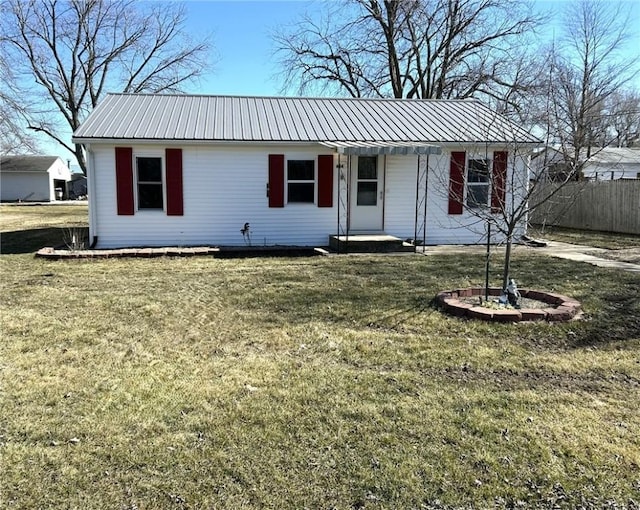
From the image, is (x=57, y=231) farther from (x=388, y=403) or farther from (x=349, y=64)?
(x=349, y=64)

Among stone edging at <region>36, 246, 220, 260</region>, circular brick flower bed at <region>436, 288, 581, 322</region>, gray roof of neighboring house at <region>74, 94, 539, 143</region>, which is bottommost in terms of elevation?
circular brick flower bed at <region>436, 288, 581, 322</region>

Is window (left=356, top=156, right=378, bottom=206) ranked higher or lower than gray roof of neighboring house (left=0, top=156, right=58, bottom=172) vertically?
lower

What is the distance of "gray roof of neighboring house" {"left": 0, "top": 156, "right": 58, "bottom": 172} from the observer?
42531mm

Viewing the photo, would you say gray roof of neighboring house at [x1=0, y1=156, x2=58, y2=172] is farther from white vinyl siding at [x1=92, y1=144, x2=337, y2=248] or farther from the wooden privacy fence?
the wooden privacy fence

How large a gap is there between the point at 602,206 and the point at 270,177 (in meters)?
11.2

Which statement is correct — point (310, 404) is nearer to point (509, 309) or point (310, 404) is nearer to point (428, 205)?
point (509, 309)

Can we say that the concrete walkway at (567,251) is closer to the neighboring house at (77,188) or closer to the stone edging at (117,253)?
the stone edging at (117,253)

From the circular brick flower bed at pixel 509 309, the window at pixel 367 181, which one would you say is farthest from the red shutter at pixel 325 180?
the circular brick flower bed at pixel 509 309

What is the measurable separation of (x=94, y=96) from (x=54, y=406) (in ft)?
128

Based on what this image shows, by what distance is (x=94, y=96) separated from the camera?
37.3 meters

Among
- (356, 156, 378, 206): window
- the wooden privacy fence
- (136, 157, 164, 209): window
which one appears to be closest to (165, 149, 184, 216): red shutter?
(136, 157, 164, 209): window

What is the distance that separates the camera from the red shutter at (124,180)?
1097cm

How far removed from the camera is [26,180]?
42.9 meters

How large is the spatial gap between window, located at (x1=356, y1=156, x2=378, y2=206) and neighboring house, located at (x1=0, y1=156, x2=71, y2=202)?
129 feet
